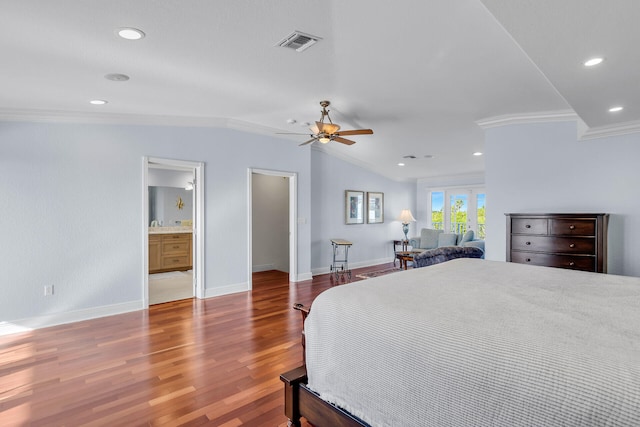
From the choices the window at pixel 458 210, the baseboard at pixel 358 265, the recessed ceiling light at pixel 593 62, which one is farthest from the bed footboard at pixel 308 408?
the window at pixel 458 210

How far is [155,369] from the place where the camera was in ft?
8.86

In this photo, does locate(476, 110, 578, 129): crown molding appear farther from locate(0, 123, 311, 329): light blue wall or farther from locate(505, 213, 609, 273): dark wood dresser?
locate(0, 123, 311, 329): light blue wall

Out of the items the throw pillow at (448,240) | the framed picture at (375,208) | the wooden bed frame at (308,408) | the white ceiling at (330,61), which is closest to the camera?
the wooden bed frame at (308,408)

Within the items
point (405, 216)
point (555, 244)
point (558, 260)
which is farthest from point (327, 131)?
point (405, 216)

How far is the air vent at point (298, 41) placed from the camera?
2.36 meters

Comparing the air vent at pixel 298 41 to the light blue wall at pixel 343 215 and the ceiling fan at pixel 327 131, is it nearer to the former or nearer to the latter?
the ceiling fan at pixel 327 131

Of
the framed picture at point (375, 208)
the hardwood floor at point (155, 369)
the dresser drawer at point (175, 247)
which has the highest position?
the framed picture at point (375, 208)

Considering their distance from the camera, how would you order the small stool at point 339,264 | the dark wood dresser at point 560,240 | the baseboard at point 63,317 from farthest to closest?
the small stool at point 339,264, the baseboard at point 63,317, the dark wood dresser at point 560,240

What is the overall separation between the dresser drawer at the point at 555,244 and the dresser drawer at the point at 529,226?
7 cm

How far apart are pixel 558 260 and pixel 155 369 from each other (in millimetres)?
4049

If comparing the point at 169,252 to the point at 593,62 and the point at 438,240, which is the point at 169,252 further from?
the point at 593,62

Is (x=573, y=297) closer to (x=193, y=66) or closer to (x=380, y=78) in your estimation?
(x=380, y=78)

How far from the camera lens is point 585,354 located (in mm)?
1057

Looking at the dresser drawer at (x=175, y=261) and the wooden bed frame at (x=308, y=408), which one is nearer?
the wooden bed frame at (x=308, y=408)
